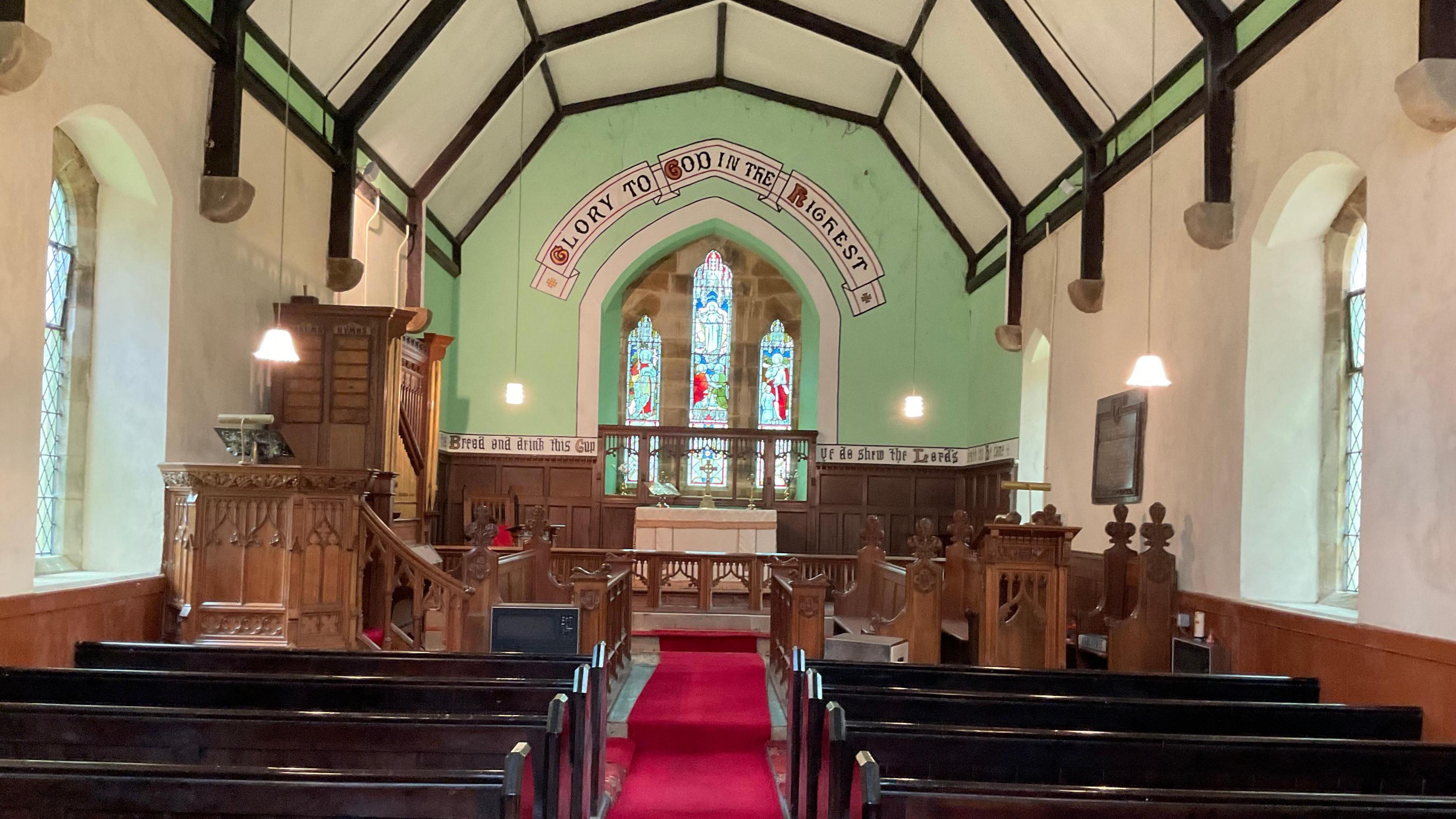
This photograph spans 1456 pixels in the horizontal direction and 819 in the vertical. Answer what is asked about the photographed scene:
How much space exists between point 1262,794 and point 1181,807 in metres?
0.22

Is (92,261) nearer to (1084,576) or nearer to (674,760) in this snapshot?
(674,760)

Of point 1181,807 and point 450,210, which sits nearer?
point 1181,807

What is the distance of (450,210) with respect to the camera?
12.9 m

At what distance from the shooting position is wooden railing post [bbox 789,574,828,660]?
7121 millimetres

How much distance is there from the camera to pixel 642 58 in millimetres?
12703

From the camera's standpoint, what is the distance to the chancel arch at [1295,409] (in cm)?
707

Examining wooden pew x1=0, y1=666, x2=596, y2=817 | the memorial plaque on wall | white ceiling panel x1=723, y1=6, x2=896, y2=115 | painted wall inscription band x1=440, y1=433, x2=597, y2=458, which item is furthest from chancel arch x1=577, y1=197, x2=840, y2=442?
wooden pew x1=0, y1=666, x2=596, y2=817

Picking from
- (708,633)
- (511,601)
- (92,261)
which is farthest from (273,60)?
(708,633)

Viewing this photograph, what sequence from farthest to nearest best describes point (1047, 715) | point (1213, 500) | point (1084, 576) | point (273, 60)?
point (1084, 576)
point (273, 60)
point (1213, 500)
point (1047, 715)

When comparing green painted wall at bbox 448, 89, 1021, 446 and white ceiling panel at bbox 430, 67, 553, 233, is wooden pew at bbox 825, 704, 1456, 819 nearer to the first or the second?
white ceiling panel at bbox 430, 67, 553, 233

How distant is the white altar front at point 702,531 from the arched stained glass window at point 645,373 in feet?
7.97

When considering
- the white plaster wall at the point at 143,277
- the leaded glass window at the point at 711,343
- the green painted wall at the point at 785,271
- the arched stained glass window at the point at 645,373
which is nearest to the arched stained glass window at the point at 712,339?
the leaded glass window at the point at 711,343

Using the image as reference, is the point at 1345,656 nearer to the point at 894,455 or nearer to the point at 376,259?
the point at 894,455

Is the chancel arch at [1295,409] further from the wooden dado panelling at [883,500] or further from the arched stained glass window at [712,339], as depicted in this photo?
the arched stained glass window at [712,339]
